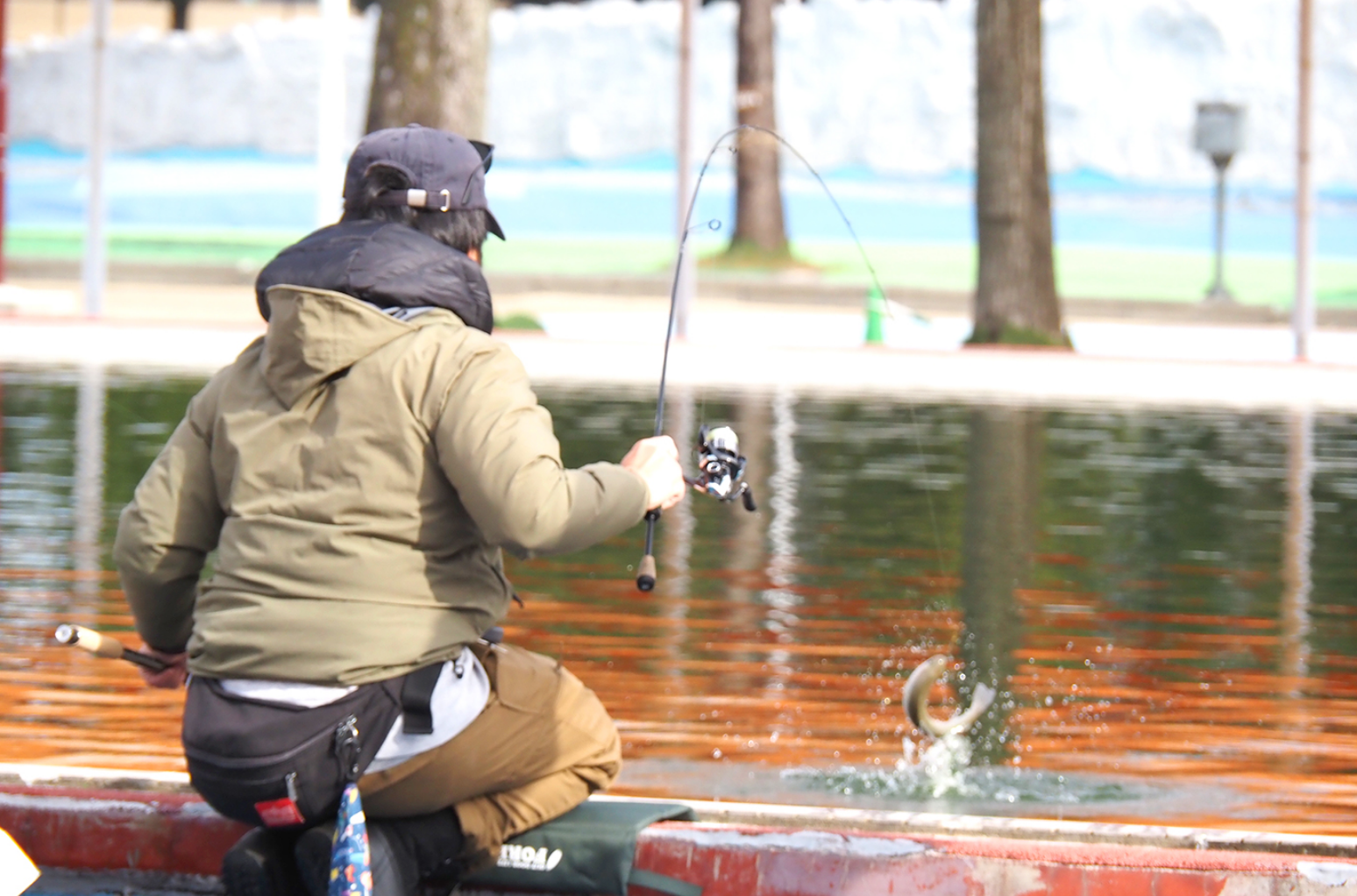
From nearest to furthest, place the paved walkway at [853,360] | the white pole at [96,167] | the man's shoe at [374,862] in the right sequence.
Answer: the man's shoe at [374,862]
the paved walkway at [853,360]
the white pole at [96,167]

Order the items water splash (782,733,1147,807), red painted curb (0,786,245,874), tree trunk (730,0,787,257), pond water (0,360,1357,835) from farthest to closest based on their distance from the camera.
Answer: tree trunk (730,0,787,257), pond water (0,360,1357,835), water splash (782,733,1147,807), red painted curb (0,786,245,874)

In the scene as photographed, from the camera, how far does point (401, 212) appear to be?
357 centimetres

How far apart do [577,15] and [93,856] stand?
28.5 meters

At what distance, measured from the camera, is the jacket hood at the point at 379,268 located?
3424mm

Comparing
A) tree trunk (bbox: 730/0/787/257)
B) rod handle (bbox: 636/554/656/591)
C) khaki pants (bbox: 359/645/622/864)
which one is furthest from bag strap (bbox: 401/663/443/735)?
tree trunk (bbox: 730/0/787/257)

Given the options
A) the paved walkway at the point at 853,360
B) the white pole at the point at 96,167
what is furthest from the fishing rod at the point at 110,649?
the white pole at the point at 96,167

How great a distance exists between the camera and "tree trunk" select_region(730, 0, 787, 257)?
29.0 m

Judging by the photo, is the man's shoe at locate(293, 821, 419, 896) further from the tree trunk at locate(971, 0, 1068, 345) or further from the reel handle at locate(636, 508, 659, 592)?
the tree trunk at locate(971, 0, 1068, 345)

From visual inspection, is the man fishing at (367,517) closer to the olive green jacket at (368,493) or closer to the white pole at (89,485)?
the olive green jacket at (368,493)

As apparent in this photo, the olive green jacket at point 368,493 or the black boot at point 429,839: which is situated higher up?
the olive green jacket at point 368,493

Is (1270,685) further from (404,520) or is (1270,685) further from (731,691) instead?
(404,520)

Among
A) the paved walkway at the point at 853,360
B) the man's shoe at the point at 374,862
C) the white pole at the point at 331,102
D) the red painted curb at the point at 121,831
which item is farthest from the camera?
the white pole at the point at 331,102

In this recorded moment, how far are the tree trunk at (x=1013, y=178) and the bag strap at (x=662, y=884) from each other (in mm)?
16230

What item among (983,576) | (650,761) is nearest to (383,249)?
(650,761)
